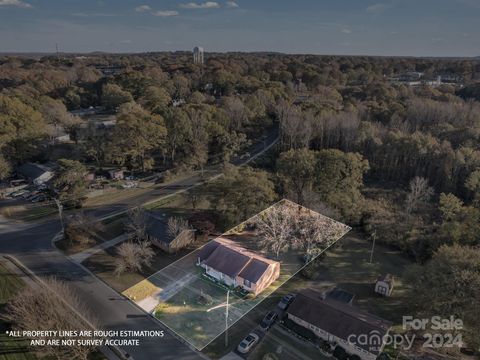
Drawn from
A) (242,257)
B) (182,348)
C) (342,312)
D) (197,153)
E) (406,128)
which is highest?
(406,128)

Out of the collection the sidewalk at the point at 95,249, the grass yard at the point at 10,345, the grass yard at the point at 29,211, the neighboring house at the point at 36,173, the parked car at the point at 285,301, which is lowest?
the grass yard at the point at 10,345

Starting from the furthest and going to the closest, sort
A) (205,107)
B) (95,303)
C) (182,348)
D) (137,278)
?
(205,107), (137,278), (95,303), (182,348)

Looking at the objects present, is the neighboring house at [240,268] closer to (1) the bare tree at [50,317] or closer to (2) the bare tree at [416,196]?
(1) the bare tree at [50,317]

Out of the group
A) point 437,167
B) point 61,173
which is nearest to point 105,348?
point 61,173

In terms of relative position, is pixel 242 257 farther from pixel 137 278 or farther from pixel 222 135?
pixel 222 135

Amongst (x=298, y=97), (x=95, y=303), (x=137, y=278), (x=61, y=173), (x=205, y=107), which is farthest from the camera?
(x=298, y=97)

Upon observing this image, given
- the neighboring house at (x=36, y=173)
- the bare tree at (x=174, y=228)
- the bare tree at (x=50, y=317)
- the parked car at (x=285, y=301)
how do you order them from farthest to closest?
the neighboring house at (x=36, y=173)
the bare tree at (x=174, y=228)
the parked car at (x=285, y=301)
the bare tree at (x=50, y=317)

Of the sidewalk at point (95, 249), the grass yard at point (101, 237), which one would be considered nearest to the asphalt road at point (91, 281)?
the sidewalk at point (95, 249)
